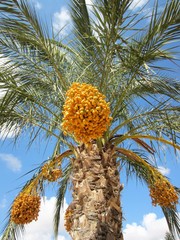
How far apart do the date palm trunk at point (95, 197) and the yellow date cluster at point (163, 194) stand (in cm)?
68

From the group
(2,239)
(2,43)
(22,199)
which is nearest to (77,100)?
(22,199)

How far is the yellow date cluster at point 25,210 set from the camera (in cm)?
413

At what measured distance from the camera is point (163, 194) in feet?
14.0

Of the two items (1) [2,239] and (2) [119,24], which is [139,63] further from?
(1) [2,239]

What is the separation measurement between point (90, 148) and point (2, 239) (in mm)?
3349

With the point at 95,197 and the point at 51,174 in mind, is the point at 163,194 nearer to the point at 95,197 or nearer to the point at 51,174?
the point at 95,197

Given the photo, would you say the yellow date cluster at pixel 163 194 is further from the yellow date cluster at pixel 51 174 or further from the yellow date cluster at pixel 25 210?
the yellow date cluster at pixel 25 210

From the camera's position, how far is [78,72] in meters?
5.28

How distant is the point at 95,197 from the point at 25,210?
1.12m

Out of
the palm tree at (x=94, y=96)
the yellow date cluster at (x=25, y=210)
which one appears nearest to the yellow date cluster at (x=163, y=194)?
the palm tree at (x=94, y=96)

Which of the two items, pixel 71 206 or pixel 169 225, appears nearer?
pixel 71 206

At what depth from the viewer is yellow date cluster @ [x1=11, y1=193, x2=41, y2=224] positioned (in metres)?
4.13

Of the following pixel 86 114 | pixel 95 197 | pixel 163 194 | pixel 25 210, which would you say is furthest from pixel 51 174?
pixel 86 114

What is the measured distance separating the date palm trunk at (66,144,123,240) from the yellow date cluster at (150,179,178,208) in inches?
26.7
